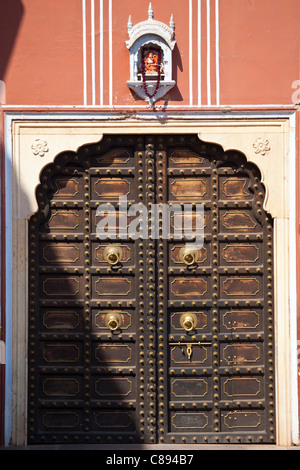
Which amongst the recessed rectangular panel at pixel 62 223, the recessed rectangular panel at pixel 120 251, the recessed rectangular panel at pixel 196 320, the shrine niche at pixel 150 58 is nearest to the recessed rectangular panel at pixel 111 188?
the recessed rectangular panel at pixel 62 223

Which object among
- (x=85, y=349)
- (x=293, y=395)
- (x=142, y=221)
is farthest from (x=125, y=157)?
(x=293, y=395)

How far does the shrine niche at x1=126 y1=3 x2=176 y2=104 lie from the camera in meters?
5.24

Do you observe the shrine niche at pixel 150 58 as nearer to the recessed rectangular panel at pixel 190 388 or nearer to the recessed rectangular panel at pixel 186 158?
the recessed rectangular panel at pixel 186 158

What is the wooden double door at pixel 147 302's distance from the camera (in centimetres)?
535

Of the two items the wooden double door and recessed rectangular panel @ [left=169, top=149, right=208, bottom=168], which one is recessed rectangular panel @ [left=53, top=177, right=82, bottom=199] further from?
recessed rectangular panel @ [left=169, top=149, right=208, bottom=168]

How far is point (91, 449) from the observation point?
5.23 meters

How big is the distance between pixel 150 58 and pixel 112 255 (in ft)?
4.22

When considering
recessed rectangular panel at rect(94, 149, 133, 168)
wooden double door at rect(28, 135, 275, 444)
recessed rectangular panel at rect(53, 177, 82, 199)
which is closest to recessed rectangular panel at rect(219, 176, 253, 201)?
wooden double door at rect(28, 135, 275, 444)

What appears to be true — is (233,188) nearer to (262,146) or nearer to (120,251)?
(262,146)

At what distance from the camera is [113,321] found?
5.33 m

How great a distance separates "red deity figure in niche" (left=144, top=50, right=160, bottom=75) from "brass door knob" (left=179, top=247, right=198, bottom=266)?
1161 mm

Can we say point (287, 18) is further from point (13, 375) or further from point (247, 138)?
point (13, 375)

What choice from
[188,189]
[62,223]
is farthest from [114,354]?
[188,189]
